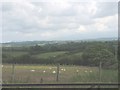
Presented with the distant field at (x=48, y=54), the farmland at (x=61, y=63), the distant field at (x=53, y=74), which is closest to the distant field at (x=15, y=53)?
the farmland at (x=61, y=63)

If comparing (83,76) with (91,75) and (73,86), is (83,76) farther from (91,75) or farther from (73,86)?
(73,86)

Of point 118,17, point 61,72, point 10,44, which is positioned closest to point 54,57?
point 61,72

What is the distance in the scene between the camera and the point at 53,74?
6191 mm

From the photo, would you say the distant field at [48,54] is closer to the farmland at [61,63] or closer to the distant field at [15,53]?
the farmland at [61,63]

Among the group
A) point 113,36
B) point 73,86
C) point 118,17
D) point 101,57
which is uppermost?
point 118,17

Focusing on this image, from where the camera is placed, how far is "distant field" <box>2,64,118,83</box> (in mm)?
5789

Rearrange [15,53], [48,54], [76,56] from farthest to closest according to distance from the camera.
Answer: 1. [76,56]
2. [48,54]
3. [15,53]

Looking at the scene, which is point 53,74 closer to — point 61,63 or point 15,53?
point 61,63

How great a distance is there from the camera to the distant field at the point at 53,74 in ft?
19.0

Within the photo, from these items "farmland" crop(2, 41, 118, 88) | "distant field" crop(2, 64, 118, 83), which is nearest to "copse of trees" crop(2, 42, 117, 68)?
"farmland" crop(2, 41, 118, 88)

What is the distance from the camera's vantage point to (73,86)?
16.7ft

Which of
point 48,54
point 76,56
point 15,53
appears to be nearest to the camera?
point 15,53

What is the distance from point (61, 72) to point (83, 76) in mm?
559

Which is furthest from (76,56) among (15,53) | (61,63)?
(15,53)
